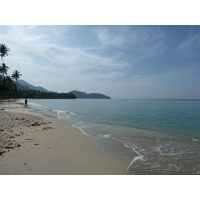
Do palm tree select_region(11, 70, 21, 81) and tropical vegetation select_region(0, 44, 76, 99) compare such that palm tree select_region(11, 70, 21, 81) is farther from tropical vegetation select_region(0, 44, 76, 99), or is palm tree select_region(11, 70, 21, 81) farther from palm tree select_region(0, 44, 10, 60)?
palm tree select_region(0, 44, 10, 60)

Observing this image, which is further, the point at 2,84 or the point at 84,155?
the point at 2,84

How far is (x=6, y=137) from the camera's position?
731 cm

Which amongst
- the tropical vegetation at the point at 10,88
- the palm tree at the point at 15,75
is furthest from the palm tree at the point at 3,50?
the palm tree at the point at 15,75

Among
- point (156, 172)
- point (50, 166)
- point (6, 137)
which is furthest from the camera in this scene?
point (6, 137)

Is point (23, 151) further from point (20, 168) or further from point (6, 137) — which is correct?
point (6, 137)

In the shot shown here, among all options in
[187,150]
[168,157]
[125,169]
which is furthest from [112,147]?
[187,150]

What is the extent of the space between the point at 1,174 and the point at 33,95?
515 feet

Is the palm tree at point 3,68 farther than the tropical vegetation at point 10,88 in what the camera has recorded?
Yes

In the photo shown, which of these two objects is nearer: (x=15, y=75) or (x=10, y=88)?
(x=10, y=88)

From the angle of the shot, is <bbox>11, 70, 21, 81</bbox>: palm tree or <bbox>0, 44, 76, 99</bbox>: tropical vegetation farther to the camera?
<bbox>11, 70, 21, 81</bbox>: palm tree

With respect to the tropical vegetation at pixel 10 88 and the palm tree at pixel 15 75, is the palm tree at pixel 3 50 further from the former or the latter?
the palm tree at pixel 15 75

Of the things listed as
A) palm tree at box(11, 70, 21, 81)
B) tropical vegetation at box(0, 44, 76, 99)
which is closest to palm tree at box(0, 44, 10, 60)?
tropical vegetation at box(0, 44, 76, 99)

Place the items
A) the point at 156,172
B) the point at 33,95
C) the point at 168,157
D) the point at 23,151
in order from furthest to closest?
the point at 33,95
the point at 168,157
the point at 23,151
the point at 156,172

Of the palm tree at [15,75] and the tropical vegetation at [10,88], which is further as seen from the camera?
the palm tree at [15,75]
